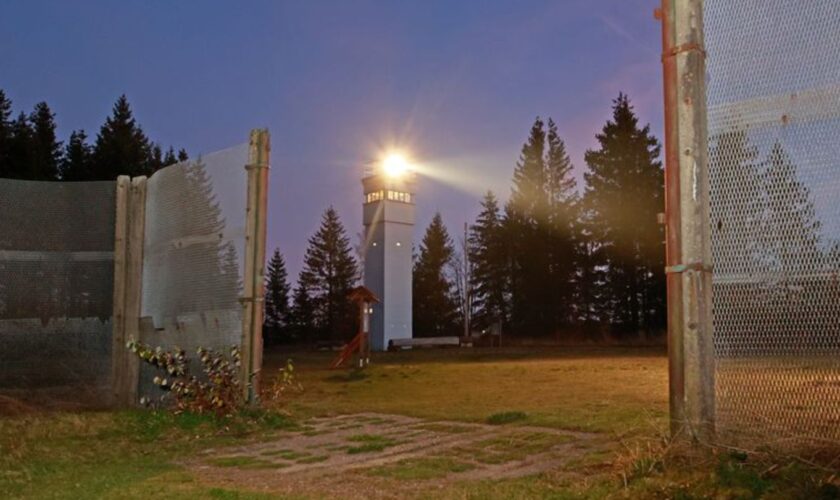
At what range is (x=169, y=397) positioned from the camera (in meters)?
7.37

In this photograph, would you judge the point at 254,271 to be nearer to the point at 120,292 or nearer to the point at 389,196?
the point at 120,292

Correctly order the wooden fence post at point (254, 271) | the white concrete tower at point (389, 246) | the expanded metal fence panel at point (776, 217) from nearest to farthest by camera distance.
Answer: the expanded metal fence panel at point (776, 217) → the wooden fence post at point (254, 271) → the white concrete tower at point (389, 246)

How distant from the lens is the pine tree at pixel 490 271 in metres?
46.3

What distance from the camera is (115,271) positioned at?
8016 mm

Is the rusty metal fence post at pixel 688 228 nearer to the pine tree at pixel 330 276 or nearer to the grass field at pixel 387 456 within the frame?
the grass field at pixel 387 456

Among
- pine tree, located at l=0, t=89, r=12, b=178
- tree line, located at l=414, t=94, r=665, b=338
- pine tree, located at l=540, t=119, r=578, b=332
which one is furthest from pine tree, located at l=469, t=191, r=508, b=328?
pine tree, located at l=0, t=89, r=12, b=178

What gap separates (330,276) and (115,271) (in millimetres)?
47307

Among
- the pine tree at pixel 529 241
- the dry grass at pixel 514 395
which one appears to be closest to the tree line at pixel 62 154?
the dry grass at pixel 514 395

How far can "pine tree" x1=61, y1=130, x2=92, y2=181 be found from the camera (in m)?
20.9

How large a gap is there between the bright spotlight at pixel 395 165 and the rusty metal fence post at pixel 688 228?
Result: 3092 cm

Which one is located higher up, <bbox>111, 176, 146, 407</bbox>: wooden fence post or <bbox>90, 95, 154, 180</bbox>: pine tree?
<bbox>90, 95, 154, 180</bbox>: pine tree

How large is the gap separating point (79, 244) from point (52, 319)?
79 centimetres

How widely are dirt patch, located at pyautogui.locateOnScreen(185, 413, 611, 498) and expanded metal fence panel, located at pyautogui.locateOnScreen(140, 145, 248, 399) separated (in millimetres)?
1394

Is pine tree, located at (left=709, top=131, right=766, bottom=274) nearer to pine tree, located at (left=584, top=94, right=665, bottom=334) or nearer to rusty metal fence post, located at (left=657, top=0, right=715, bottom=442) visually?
rusty metal fence post, located at (left=657, top=0, right=715, bottom=442)
